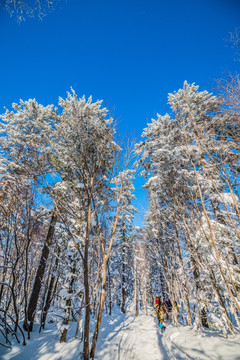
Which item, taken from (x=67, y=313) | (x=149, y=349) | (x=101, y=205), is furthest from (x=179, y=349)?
(x=101, y=205)

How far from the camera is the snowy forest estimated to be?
3758mm

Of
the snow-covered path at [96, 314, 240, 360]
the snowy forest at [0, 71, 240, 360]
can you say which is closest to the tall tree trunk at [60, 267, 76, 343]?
the snowy forest at [0, 71, 240, 360]

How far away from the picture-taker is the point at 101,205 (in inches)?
233

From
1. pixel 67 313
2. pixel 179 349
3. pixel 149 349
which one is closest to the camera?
pixel 179 349

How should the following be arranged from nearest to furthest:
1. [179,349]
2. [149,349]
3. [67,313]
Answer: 1. [179,349]
2. [149,349]
3. [67,313]

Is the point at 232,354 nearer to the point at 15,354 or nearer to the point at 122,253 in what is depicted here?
the point at 15,354

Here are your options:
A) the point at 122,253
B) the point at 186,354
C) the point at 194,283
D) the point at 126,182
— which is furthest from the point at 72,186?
the point at 122,253

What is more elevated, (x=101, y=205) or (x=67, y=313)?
(x=101, y=205)

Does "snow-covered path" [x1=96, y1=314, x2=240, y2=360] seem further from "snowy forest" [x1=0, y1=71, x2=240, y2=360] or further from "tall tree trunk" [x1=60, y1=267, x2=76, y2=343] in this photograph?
"tall tree trunk" [x1=60, y1=267, x2=76, y2=343]

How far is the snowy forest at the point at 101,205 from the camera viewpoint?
3758 mm

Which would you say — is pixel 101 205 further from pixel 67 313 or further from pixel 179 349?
pixel 179 349

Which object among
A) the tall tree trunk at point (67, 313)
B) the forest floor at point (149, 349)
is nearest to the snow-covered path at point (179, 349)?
the forest floor at point (149, 349)

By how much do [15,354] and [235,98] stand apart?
918 centimetres

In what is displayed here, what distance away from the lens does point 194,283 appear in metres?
5.81
